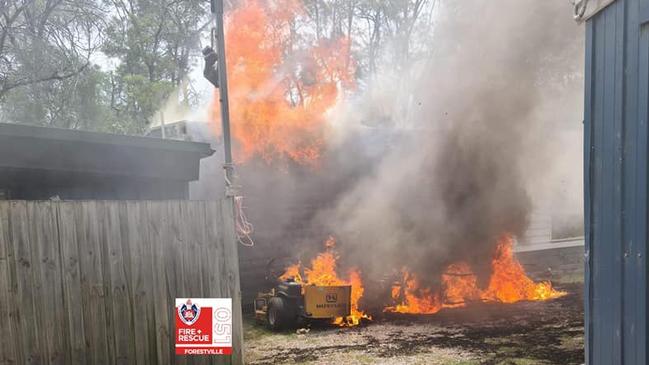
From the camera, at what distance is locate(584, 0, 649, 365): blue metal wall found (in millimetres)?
2889

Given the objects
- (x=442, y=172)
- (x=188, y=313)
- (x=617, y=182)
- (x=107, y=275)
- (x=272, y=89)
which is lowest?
(x=188, y=313)

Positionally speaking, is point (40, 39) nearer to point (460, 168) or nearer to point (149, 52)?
point (149, 52)

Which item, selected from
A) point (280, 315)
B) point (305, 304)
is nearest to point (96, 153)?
point (280, 315)

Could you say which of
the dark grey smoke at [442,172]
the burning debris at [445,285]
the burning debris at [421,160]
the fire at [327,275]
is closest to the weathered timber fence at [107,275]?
the burning debris at [445,285]

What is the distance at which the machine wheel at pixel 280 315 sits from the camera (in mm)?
10117

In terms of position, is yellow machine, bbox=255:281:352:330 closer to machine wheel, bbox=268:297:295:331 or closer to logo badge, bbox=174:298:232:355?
machine wheel, bbox=268:297:295:331

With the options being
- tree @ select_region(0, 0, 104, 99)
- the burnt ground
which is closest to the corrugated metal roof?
the burnt ground

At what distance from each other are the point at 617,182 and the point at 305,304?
7.73m

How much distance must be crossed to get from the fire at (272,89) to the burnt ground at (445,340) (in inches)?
177

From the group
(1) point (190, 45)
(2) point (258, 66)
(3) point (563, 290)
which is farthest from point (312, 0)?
(3) point (563, 290)

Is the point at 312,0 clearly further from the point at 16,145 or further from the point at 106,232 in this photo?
the point at 106,232

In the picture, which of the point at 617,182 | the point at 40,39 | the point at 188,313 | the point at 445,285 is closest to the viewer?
the point at 617,182

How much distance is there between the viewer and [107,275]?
4938 mm

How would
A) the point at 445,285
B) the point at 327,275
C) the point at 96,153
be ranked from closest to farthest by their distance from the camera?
1. the point at 96,153
2. the point at 327,275
3. the point at 445,285
